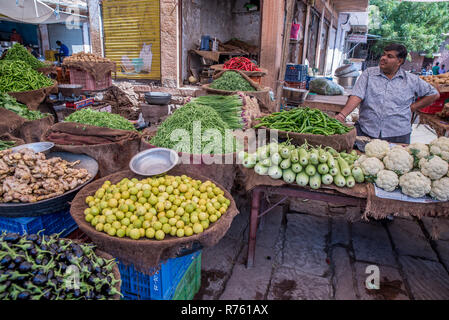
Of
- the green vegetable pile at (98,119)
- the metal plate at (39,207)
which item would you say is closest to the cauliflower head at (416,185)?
the metal plate at (39,207)

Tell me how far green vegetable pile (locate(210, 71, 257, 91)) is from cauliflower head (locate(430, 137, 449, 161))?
10.2 feet

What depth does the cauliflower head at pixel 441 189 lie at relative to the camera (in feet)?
7.80

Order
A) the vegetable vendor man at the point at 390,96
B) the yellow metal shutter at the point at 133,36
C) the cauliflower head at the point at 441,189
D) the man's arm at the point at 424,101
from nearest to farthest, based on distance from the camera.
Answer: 1. the cauliflower head at the point at 441,189
2. the vegetable vendor man at the point at 390,96
3. the man's arm at the point at 424,101
4. the yellow metal shutter at the point at 133,36

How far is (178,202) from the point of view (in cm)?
223

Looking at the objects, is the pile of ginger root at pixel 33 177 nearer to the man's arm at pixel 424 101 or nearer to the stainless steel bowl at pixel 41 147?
the stainless steel bowl at pixel 41 147

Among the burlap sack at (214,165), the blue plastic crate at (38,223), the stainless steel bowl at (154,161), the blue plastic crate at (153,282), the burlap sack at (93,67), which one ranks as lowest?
the blue plastic crate at (153,282)

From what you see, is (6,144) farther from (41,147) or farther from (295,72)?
(295,72)

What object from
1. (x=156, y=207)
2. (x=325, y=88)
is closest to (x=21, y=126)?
(x=156, y=207)

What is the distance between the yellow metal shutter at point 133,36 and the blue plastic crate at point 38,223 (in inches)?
253

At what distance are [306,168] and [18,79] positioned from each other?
5431mm

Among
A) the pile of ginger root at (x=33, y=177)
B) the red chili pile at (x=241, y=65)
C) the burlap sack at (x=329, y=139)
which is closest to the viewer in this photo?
the pile of ginger root at (x=33, y=177)

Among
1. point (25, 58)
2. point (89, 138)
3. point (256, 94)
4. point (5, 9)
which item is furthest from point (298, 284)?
point (5, 9)

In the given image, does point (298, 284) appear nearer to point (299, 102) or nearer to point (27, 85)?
point (299, 102)

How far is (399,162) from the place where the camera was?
257 cm
